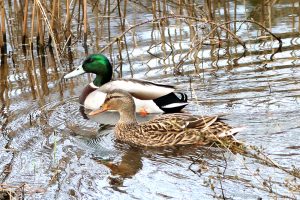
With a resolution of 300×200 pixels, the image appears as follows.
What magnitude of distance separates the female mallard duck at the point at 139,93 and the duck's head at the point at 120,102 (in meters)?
0.78

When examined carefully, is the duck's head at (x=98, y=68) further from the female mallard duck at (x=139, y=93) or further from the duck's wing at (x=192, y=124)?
the duck's wing at (x=192, y=124)

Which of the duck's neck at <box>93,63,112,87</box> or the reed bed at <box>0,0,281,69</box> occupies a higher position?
the reed bed at <box>0,0,281,69</box>

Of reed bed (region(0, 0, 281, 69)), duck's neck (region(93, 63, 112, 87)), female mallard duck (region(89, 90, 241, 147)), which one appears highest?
reed bed (region(0, 0, 281, 69))

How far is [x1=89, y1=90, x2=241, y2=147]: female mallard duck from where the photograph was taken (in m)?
7.59

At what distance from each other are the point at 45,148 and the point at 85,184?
1273 mm

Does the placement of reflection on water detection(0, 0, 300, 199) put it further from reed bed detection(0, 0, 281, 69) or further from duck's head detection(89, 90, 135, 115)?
duck's head detection(89, 90, 135, 115)

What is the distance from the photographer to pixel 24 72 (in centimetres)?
1122

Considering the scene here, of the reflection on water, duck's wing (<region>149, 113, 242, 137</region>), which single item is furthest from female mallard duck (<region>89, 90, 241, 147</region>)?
the reflection on water

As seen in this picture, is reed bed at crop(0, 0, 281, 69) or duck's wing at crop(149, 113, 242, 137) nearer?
duck's wing at crop(149, 113, 242, 137)

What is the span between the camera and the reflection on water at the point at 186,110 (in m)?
6.37

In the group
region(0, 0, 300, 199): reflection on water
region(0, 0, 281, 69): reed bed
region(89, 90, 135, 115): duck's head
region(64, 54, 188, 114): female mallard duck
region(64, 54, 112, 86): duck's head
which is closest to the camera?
region(0, 0, 300, 199): reflection on water

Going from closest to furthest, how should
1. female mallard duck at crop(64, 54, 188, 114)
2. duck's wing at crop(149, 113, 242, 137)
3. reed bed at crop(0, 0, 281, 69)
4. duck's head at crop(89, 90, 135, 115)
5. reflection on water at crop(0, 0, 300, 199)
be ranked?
reflection on water at crop(0, 0, 300, 199), duck's wing at crop(149, 113, 242, 137), duck's head at crop(89, 90, 135, 115), female mallard duck at crop(64, 54, 188, 114), reed bed at crop(0, 0, 281, 69)

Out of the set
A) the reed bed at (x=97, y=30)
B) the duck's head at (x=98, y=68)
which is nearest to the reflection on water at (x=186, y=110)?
the reed bed at (x=97, y=30)

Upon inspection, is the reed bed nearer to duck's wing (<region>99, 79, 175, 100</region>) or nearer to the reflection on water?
the reflection on water
